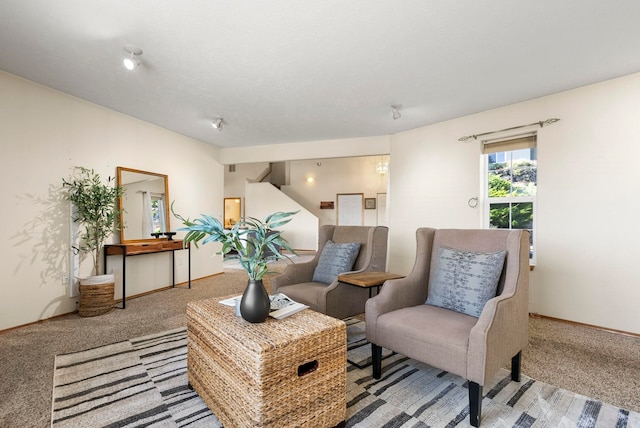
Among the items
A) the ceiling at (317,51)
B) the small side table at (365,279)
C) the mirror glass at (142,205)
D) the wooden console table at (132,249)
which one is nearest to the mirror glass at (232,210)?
the mirror glass at (142,205)

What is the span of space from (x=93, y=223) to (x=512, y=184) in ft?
16.4

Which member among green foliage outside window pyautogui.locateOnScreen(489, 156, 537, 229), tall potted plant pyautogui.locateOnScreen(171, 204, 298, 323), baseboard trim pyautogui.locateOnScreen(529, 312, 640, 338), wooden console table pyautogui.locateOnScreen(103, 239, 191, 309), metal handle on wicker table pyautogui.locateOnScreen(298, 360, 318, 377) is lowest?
baseboard trim pyautogui.locateOnScreen(529, 312, 640, 338)

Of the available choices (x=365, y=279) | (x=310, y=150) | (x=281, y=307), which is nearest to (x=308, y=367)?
(x=281, y=307)

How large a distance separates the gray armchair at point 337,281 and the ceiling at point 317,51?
60.0 inches

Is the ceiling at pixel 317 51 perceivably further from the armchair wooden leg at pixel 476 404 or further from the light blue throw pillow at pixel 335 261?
the armchair wooden leg at pixel 476 404

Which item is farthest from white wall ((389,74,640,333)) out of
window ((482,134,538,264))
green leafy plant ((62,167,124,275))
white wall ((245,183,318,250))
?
white wall ((245,183,318,250))

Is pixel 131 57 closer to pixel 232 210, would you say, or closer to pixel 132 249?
pixel 132 249

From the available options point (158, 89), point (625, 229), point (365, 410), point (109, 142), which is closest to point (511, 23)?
point (625, 229)

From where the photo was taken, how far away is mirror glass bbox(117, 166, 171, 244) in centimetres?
390

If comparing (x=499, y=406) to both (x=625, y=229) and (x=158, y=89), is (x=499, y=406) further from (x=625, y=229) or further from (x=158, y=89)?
(x=158, y=89)

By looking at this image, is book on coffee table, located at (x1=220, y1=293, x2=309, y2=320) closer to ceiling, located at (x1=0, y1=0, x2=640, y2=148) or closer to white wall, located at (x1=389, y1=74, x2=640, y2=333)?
ceiling, located at (x1=0, y1=0, x2=640, y2=148)

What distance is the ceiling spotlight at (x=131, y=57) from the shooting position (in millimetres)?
2350

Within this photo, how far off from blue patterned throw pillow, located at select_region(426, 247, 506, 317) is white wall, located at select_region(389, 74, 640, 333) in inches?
76.8

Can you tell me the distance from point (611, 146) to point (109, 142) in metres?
5.58
